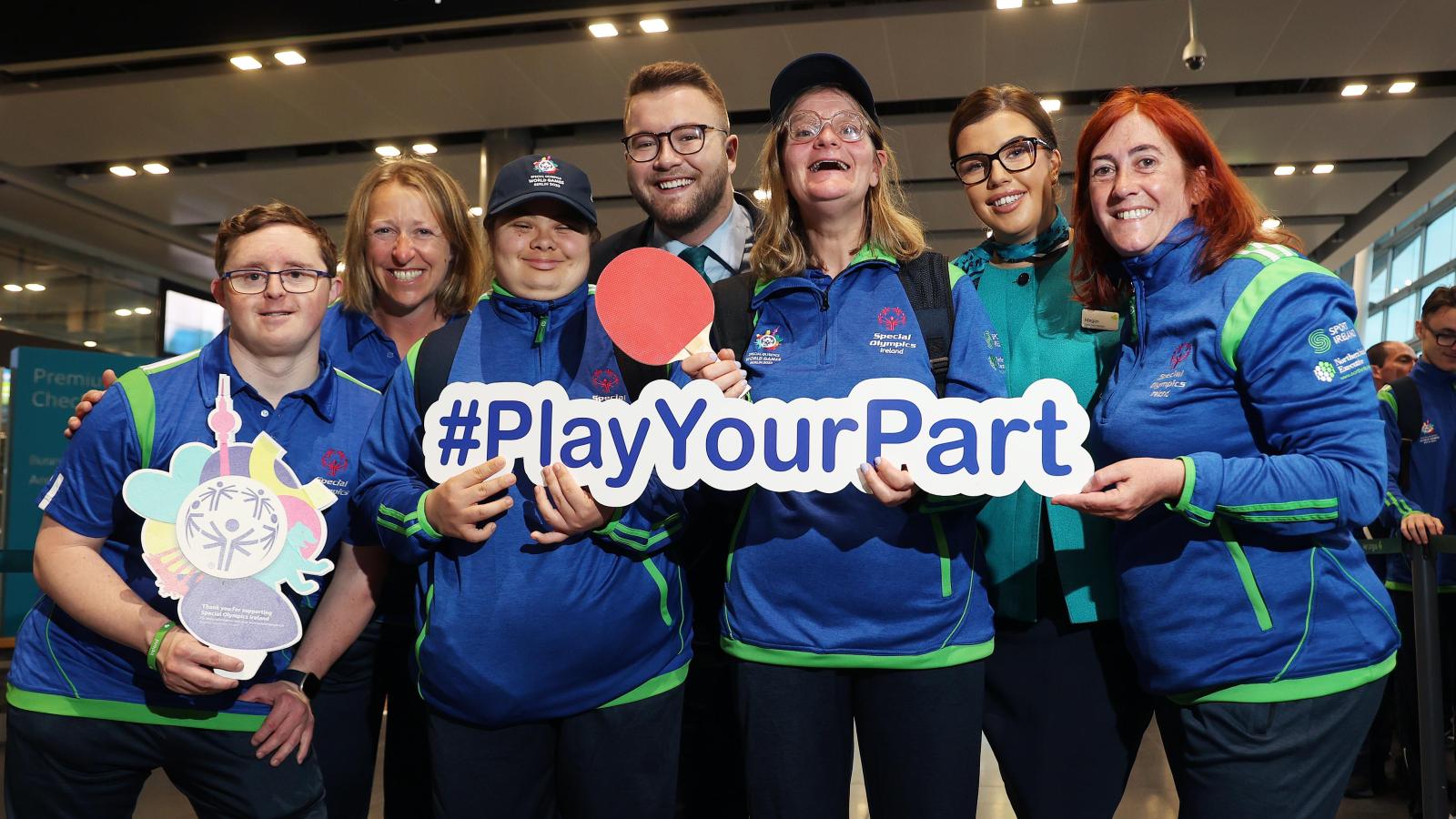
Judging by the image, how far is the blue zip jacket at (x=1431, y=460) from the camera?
381 centimetres

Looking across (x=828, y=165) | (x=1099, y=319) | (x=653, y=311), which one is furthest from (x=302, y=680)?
(x=1099, y=319)

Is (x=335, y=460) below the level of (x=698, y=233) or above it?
below

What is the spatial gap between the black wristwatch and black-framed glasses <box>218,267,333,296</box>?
0.68m

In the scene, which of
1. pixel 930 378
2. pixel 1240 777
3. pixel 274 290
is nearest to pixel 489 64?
pixel 274 290

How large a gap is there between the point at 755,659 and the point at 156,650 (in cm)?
97

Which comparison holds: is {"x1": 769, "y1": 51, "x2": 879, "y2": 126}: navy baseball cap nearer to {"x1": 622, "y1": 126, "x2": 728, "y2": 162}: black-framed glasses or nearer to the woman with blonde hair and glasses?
the woman with blonde hair and glasses

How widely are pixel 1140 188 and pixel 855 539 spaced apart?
2.42 ft

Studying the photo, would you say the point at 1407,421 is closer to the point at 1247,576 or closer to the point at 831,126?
the point at 1247,576

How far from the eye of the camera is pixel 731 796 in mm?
2209

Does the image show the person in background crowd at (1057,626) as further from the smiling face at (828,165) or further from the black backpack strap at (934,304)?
the smiling face at (828,165)

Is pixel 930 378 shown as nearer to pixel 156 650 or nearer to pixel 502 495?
pixel 502 495

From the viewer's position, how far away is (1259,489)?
144cm

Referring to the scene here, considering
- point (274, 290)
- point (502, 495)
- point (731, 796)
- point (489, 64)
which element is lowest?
point (731, 796)

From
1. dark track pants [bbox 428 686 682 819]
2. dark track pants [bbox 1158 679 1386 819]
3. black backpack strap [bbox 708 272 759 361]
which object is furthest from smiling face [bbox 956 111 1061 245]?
dark track pants [bbox 428 686 682 819]
